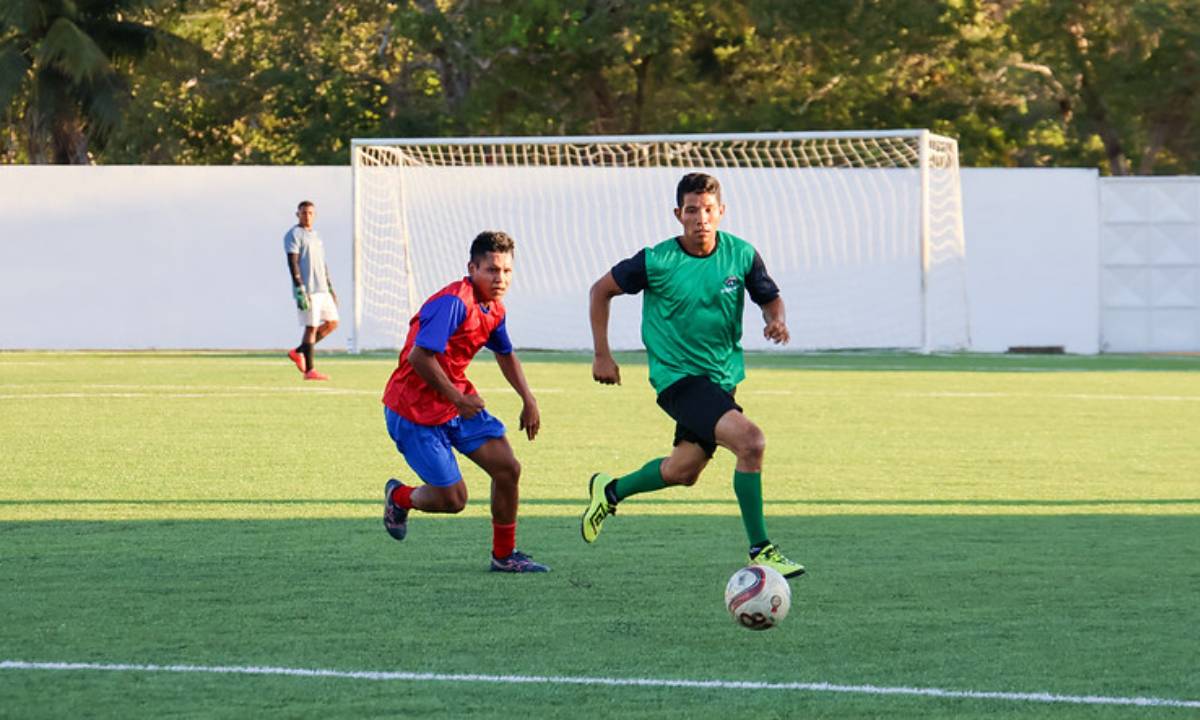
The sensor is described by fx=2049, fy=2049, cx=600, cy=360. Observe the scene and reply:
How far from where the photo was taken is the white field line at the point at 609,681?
19.3ft

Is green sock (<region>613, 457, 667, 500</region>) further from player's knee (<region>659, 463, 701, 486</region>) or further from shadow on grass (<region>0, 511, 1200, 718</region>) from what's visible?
shadow on grass (<region>0, 511, 1200, 718</region>)

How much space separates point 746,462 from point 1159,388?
1466 centimetres

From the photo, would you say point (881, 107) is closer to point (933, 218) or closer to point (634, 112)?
point (634, 112)

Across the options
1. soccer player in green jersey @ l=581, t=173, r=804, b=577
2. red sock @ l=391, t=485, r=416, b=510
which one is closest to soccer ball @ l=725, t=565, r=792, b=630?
soccer player in green jersey @ l=581, t=173, r=804, b=577

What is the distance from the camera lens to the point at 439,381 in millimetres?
8242

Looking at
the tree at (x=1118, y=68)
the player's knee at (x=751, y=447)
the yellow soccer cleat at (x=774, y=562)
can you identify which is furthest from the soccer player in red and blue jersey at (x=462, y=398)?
the tree at (x=1118, y=68)

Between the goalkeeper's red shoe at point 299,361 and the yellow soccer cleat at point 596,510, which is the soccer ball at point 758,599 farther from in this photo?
the goalkeeper's red shoe at point 299,361

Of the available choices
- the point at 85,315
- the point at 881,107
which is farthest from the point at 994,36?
the point at 85,315

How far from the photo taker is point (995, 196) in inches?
1191

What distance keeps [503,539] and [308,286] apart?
43.7 ft

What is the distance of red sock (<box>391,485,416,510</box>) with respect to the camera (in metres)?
9.10

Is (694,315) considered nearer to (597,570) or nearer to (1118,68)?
(597,570)

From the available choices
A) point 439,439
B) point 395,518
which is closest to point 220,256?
point 395,518

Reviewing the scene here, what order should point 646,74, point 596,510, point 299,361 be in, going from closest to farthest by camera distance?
point 596,510 → point 299,361 → point 646,74
